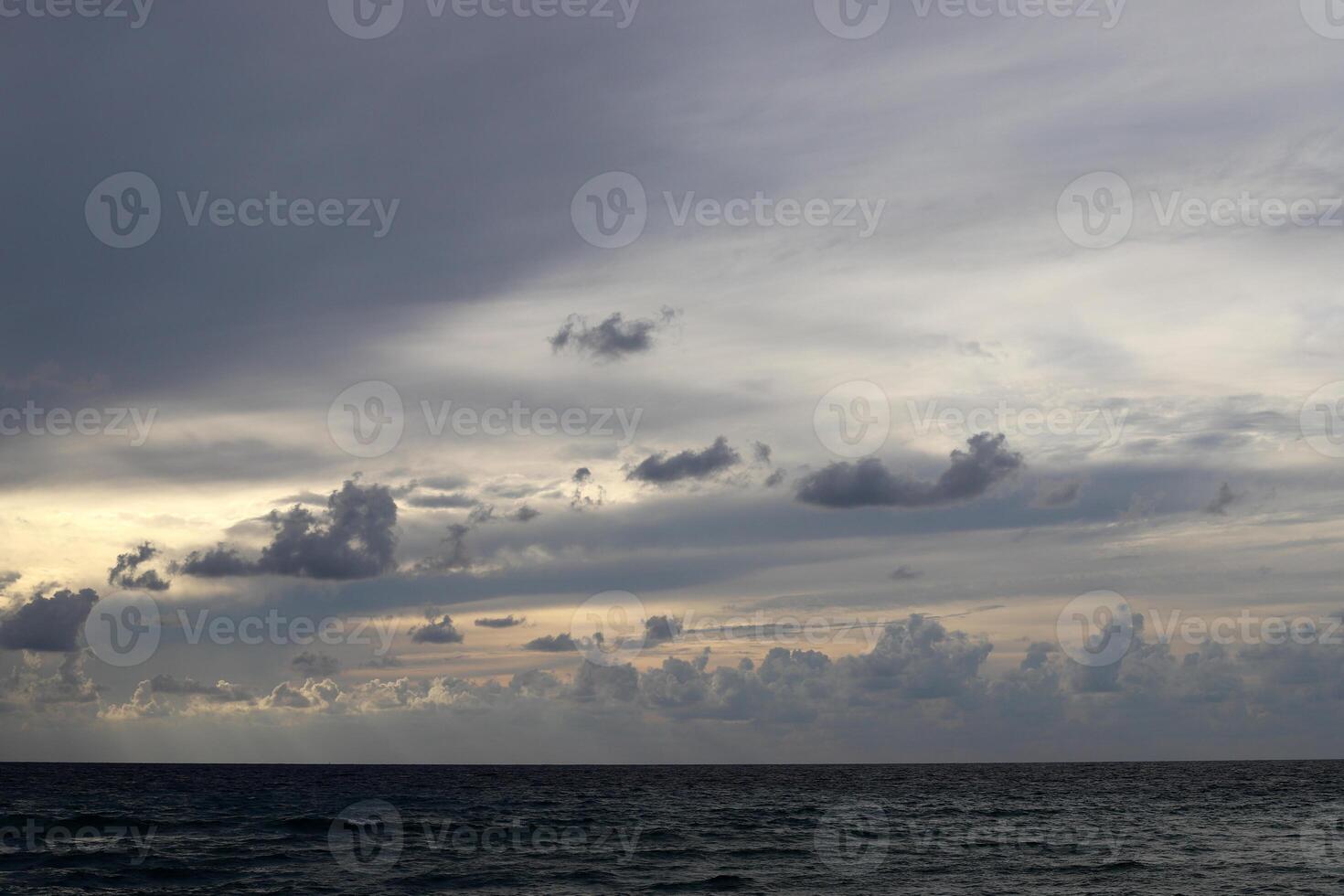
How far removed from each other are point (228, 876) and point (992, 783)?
148 m

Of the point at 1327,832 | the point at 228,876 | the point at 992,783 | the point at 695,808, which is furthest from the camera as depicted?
the point at 992,783

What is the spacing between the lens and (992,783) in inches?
6969

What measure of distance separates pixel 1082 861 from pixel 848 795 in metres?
78.2

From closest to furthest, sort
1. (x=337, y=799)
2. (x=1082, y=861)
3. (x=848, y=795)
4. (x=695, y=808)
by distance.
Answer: (x=1082, y=861), (x=695, y=808), (x=337, y=799), (x=848, y=795)

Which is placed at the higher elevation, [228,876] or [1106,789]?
[228,876]

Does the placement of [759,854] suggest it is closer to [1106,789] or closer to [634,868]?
[634,868]

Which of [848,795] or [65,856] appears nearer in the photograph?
[65,856]

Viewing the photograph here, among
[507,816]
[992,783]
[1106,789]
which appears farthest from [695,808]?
[992,783]

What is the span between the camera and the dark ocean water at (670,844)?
5638 cm

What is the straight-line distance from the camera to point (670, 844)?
74.1 metres

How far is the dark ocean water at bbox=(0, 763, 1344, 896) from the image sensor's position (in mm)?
56375

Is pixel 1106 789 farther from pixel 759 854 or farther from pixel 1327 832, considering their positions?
pixel 759 854

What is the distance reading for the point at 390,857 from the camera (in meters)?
66.8

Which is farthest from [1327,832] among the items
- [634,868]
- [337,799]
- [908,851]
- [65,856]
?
[337,799]
